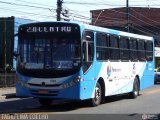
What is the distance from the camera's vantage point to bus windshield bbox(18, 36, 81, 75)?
1728 cm

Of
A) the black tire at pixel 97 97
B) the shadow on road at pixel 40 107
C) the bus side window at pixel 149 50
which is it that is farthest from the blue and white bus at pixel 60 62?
the bus side window at pixel 149 50

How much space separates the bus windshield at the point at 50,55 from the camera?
56.7ft

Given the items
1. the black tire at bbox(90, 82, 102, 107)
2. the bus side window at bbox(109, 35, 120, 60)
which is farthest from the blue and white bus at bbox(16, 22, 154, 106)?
the bus side window at bbox(109, 35, 120, 60)

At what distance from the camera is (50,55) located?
17.4 meters

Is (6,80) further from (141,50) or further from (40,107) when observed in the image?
(40,107)

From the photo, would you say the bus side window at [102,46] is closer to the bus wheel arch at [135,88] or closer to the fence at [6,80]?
the bus wheel arch at [135,88]

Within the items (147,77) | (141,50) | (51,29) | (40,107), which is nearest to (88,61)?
(51,29)

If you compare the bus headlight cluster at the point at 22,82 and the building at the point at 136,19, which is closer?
the bus headlight cluster at the point at 22,82

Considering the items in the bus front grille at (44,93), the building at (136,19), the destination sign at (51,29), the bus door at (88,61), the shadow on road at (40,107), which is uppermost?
the building at (136,19)

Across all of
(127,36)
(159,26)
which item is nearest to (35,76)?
(127,36)

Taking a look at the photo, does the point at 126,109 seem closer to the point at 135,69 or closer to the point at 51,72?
the point at 51,72

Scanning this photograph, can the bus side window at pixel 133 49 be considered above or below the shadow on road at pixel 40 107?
above

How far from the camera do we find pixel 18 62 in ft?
58.5

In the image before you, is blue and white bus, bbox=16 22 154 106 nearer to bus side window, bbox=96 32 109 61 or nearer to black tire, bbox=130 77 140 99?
bus side window, bbox=96 32 109 61
